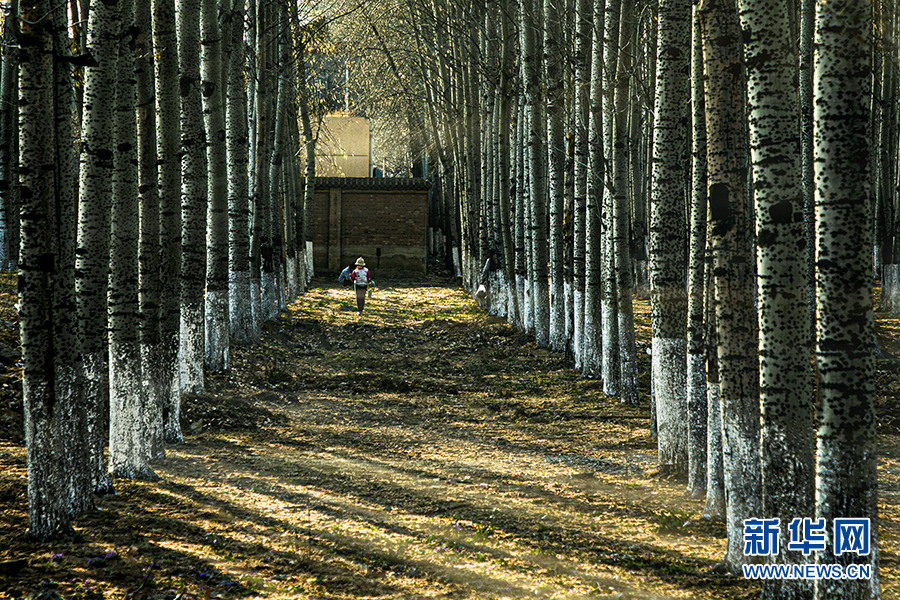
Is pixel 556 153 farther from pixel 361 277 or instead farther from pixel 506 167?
pixel 361 277

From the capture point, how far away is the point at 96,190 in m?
6.25

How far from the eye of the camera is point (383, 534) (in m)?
6.05

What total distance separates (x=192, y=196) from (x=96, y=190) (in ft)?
13.6

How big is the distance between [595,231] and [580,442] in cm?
393

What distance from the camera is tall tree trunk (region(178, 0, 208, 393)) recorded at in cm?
1007

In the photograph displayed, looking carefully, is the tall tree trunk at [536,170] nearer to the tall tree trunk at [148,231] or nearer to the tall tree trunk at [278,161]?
the tall tree trunk at [278,161]

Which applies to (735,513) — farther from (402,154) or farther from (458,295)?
(402,154)

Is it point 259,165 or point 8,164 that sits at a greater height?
point 259,165

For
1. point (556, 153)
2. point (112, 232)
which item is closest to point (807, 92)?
point (556, 153)

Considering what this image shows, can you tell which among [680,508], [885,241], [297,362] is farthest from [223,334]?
[885,241]

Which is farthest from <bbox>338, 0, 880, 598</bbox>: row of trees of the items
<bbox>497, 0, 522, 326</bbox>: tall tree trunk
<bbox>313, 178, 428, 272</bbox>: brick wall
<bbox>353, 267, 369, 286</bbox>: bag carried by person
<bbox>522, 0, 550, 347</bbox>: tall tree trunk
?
<bbox>313, 178, 428, 272</bbox>: brick wall

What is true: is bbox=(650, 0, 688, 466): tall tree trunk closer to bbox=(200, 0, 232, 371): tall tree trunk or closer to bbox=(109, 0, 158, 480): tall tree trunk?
bbox=(109, 0, 158, 480): tall tree trunk

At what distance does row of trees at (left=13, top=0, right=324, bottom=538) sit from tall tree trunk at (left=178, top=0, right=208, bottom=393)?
18mm

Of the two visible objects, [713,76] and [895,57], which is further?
[895,57]
